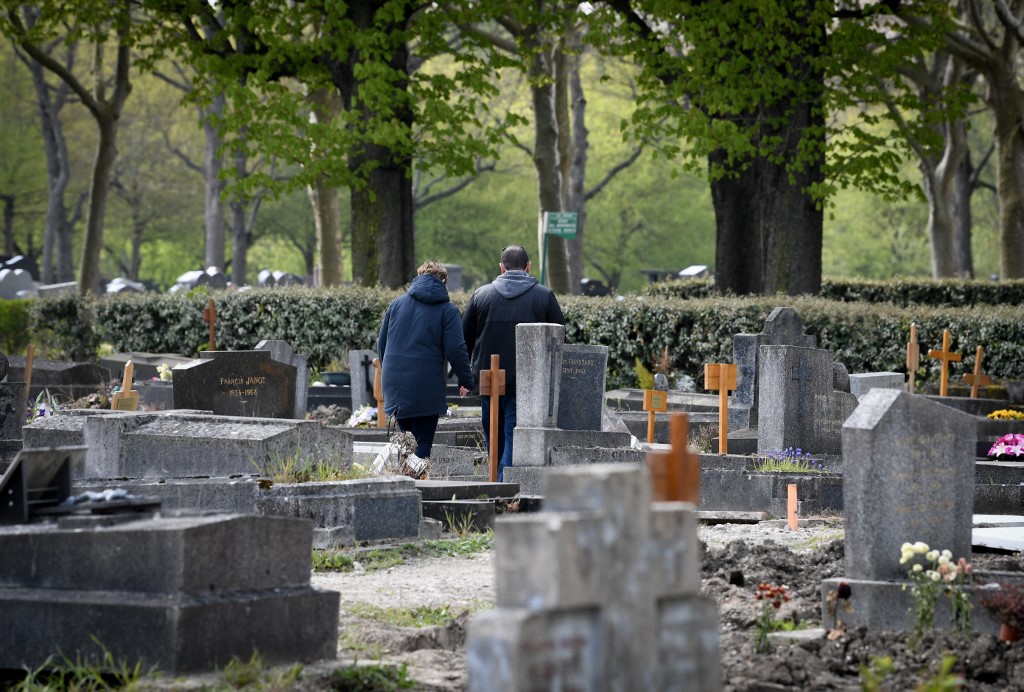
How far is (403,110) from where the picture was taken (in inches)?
917

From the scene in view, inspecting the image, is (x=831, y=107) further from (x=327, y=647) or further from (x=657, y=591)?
(x=657, y=591)

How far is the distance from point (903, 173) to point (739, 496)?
4433 cm

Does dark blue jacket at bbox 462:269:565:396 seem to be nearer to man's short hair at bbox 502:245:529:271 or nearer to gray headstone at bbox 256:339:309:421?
man's short hair at bbox 502:245:529:271

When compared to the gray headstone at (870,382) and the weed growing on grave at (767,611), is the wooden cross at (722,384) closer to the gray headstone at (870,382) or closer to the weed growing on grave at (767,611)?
the gray headstone at (870,382)

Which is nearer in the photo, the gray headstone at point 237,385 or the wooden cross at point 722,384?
the gray headstone at point 237,385

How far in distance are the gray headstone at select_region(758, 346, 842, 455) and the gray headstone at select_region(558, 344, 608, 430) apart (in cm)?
149

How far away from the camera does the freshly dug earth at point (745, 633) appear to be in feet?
19.7

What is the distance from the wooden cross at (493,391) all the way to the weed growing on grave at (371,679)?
21.0 feet

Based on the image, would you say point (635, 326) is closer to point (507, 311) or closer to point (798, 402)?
point (798, 402)

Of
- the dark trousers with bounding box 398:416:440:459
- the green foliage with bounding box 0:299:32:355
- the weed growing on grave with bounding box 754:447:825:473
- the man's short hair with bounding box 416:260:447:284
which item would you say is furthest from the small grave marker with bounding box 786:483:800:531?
the green foliage with bounding box 0:299:32:355

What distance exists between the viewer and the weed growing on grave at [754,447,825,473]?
11844mm

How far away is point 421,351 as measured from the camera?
11641 millimetres

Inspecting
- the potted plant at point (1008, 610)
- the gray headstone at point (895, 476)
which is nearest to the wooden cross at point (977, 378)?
the gray headstone at point (895, 476)

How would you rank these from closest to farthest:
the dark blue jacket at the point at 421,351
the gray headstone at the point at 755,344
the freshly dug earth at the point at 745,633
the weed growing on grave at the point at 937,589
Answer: the freshly dug earth at the point at 745,633
the weed growing on grave at the point at 937,589
the dark blue jacket at the point at 421,351
the gray headstone at the point at 755,344
